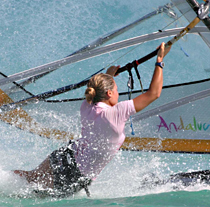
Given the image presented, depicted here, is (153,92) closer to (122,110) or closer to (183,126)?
(122,110)

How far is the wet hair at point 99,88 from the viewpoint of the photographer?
1.83 meters

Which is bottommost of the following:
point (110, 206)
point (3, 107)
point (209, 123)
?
point (110, 206)

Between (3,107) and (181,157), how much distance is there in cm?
175

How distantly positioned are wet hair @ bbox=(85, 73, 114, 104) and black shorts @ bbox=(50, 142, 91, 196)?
367 mm

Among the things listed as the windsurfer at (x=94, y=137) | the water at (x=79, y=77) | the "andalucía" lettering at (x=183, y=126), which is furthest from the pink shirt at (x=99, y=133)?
the "andalucía" lettering at (x=183, y=126)

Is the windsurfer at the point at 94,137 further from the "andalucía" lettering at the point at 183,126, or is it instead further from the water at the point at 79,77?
the "andalucía" lettering at the point at 183,126

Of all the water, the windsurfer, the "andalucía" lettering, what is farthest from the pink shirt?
the "andalucía" lettering

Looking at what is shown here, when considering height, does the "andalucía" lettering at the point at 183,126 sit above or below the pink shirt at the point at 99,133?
above

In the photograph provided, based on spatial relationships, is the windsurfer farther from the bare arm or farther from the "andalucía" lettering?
the "andalucía" lettering

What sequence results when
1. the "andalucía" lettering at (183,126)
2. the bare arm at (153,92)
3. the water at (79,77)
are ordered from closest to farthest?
the bare arm at (153,92)
the water at (79,77)
the "andalucía" lettering at (183,126)

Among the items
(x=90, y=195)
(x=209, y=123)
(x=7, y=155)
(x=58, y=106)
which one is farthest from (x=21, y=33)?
(x=90, y=195)

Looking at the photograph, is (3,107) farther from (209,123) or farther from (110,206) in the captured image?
(209,123)

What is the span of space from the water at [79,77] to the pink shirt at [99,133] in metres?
0.20

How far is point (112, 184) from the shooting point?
7.73 feet
